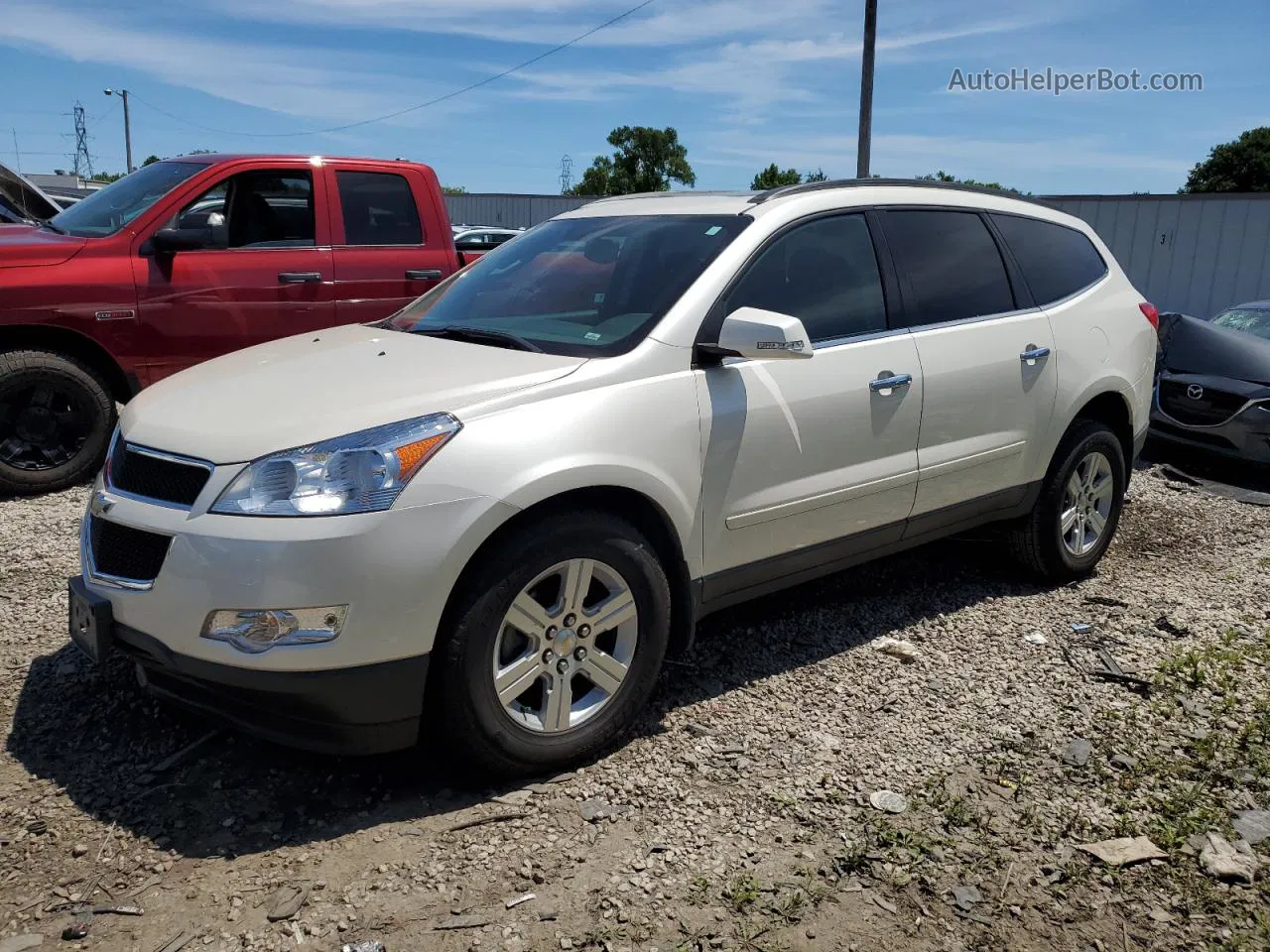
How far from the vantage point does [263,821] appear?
10.0 ft

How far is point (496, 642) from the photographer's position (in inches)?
120

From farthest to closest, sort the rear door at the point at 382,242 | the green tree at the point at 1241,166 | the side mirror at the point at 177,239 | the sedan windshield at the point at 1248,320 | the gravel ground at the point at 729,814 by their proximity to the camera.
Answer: the green tree at the point at 1241,166
the sedan windshield at the point at 1248,320
the rear door at the point at 382,242
the side mirror at the point at 177,239
the gravel ground at the point at 729,814

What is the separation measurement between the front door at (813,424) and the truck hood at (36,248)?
14.2 feet

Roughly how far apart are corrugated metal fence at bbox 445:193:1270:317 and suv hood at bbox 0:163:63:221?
8.73 m

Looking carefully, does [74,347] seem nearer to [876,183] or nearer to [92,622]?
[92,622]

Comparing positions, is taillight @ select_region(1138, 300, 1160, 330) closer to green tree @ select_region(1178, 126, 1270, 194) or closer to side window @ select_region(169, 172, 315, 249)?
side window @ select_region(169, 172, 315, 249)

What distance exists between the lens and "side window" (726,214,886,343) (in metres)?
3.82

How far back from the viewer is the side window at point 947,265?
433 cm

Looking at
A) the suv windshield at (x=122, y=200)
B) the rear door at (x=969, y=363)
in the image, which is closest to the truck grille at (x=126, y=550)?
the rear door at (x=969, y=363)

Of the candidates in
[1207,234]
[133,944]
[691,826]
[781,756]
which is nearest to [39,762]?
[133,944]

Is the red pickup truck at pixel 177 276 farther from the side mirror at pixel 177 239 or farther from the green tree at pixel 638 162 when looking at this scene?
the green tree at pixel 638 162

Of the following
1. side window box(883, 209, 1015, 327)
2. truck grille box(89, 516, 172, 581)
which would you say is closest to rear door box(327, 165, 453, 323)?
side window box(883, 209, 1015, 327)

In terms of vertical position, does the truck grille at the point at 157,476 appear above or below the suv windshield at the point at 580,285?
below

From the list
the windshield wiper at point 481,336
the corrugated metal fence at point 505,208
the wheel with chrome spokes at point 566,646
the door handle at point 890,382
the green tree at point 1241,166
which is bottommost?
the wheel with chrome spokes at point 566,646
